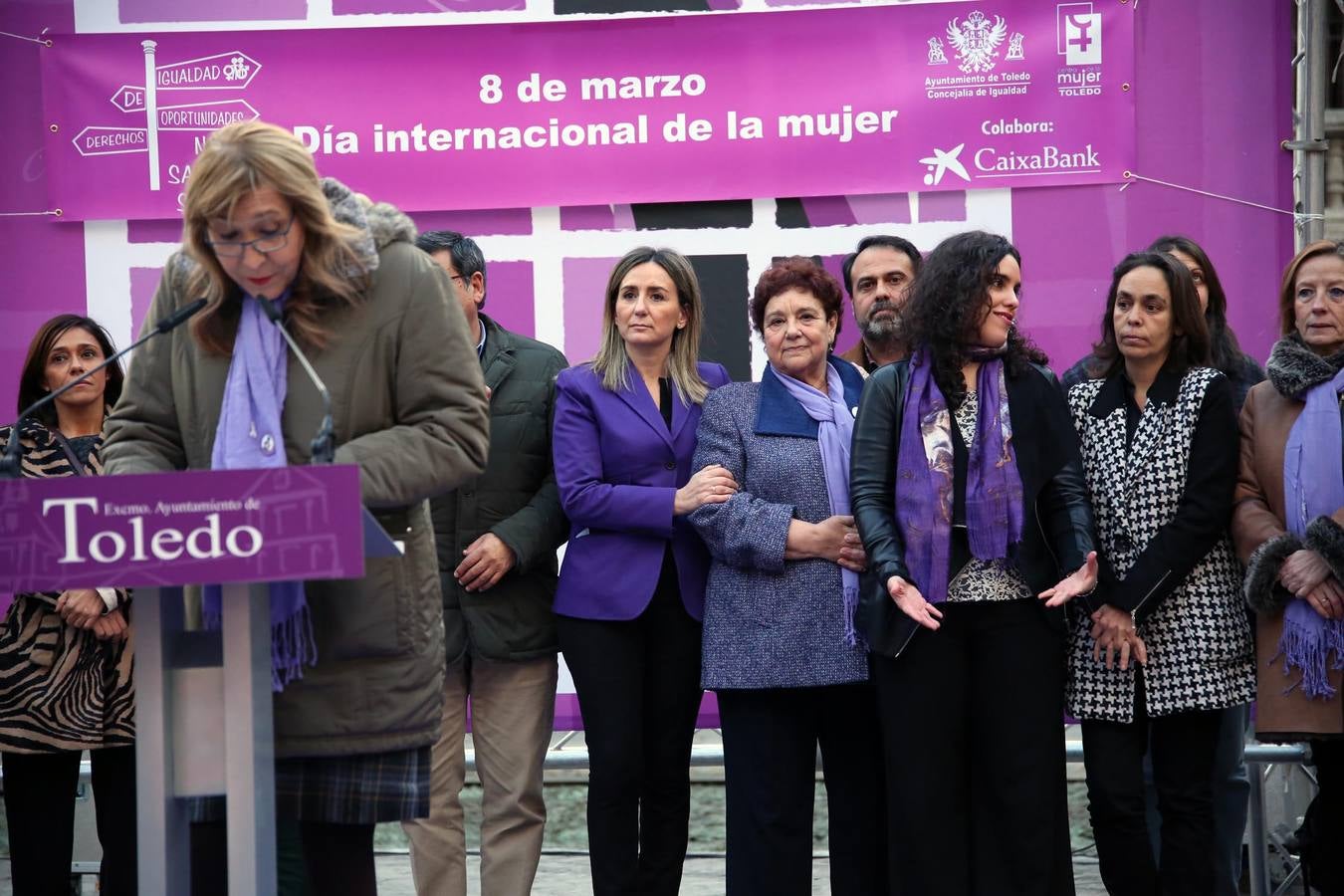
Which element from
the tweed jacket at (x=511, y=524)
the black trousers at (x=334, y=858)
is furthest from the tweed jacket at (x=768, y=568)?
the black trousers at (x=334, y=858)

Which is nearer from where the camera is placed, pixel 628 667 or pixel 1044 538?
pixel 1044 538

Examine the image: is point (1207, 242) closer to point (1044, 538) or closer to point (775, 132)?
point (775, 132)

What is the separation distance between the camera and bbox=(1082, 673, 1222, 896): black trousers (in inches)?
138

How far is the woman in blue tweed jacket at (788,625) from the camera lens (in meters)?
3.54

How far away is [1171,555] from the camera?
3496 mm

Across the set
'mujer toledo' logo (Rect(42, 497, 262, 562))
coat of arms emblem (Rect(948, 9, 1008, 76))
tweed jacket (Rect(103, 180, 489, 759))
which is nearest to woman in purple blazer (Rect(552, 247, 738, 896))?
tweed jacket (Rect(103, 180, 489, 759))

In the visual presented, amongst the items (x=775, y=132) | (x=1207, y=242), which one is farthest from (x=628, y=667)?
(x=1207, y=242)

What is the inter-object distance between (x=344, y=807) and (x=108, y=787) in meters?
1.63

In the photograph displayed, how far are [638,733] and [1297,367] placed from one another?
1806 millimetres

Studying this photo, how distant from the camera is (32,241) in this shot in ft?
16.0

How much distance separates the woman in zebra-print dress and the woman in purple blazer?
3.58 ft

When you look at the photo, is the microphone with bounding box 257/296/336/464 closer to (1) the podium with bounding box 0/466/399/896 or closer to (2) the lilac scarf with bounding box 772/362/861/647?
(1) the podium with bounding box 0/466/399/896

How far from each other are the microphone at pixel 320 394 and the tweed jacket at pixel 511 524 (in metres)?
1.46

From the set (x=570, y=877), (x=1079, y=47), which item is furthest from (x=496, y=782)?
(x=1079, y=47)
